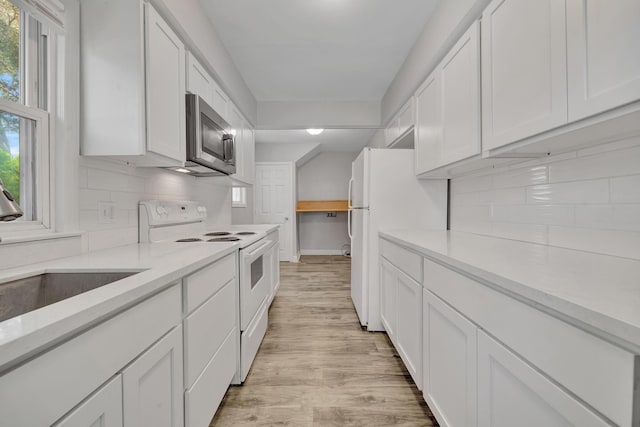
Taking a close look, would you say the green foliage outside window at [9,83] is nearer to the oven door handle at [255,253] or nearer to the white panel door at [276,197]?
the oven door handle at [255,253]

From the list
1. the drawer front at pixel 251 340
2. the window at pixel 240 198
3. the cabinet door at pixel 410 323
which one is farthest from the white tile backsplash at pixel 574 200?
the window at pixel 240 198

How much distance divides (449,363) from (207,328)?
1.04m

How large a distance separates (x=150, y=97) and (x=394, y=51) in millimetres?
2080

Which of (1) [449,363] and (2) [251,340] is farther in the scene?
(2) [251,340]

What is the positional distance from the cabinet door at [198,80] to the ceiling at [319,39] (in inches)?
16.8

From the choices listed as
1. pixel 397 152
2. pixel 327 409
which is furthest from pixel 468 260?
pixel 397 152

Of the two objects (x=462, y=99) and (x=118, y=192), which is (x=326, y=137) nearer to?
(x=462, y=99)

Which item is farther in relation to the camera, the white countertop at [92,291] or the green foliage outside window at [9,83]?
the green foliage outside window at [9,83]

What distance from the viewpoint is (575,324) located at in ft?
1.92

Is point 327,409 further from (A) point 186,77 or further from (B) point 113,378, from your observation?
(A) point 186,77

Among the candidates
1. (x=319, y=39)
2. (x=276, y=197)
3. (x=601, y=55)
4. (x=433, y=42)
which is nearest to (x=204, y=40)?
(x=319, y=39)

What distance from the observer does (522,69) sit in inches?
46.7

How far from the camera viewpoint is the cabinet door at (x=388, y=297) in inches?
78.2

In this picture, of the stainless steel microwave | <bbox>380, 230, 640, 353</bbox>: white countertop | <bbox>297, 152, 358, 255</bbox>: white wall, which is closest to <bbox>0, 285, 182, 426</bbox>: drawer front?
<bbox>380, 230, 640, 353</bbox>: white countertop
